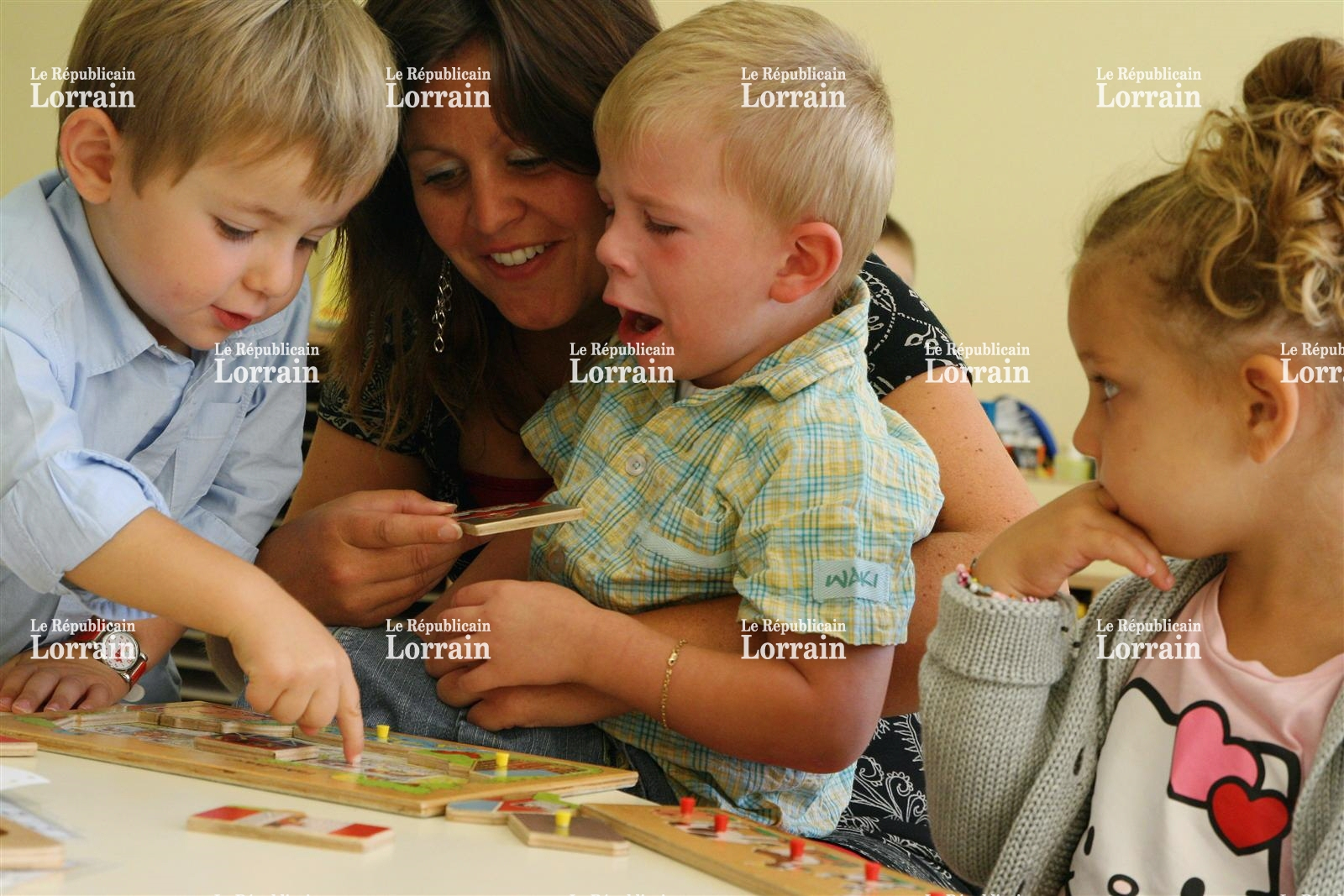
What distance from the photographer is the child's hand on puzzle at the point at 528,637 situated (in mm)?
1222

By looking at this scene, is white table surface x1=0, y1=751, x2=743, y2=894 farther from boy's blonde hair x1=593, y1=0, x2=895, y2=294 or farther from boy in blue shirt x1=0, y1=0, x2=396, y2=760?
boy's blonde hair x1=593, y1=0, x2=895, y2=294

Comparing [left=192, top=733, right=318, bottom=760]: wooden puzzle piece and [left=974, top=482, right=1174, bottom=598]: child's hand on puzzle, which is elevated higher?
[left=974, top=482, right=1174, bottom=598]: child's hand on puzzle

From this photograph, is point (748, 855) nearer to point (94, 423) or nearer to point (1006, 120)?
point (94, 423)

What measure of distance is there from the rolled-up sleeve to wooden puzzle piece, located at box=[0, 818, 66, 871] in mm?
336

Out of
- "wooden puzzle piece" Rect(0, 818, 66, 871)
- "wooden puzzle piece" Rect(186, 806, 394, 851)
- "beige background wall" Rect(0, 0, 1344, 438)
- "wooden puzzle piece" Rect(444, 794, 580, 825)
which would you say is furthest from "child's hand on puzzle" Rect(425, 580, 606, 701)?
"beige background wall" Rect(0, 0, 1344, 438)

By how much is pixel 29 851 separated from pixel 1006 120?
3.65 m

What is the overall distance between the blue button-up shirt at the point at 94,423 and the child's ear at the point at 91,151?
4 centimetres

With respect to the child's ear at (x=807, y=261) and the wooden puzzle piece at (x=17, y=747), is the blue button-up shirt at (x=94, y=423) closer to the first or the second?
the wooden puzzle piece at (x=17, y=747)

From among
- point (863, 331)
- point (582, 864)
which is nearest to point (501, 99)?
point (863, 331)

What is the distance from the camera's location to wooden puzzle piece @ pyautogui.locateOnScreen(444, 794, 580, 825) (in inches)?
35.7

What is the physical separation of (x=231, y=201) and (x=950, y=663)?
78cm

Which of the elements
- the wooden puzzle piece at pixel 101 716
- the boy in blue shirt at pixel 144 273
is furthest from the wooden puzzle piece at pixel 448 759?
the wooden puzzle piece at pixel 101 716

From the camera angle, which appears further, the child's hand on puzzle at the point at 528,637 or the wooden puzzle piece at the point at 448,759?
the child's hand on puzzle at the point at 528,637

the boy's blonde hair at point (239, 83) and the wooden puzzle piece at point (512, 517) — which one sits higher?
the boy's blonde hair at point (239, 83)
